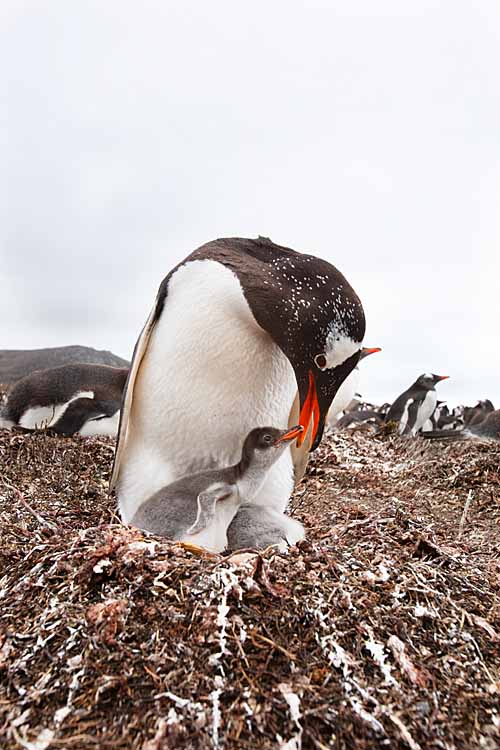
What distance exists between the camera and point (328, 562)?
2.26m

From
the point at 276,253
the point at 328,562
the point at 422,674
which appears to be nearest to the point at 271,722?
the point at 422,674

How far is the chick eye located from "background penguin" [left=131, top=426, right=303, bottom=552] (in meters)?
0.31

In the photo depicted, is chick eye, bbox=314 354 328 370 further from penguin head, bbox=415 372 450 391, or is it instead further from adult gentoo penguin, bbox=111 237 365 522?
penguin head, bbox=415 372 450 391

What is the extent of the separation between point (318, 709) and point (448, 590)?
0.82 metres

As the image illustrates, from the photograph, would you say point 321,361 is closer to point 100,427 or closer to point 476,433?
point 100,427

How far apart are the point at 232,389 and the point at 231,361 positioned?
0.51 ft

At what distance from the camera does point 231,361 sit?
3.21 metres

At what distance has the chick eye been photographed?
9.68 ft

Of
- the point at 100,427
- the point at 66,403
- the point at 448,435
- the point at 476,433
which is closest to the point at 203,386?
the point at 100,427

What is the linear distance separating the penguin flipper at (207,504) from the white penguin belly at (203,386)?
1.07 feet

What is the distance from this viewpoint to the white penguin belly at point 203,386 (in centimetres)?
321

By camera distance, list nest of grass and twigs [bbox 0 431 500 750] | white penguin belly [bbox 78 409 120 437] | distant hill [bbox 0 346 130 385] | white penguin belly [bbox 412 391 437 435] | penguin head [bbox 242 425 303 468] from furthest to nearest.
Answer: distant hill [bbox 0 346 130 385], white penguin belly [bbox 412 391 437 435], white penguin belly [bbox 78 409 120 437], penguin head [bbox 242 425 303 468], nest of grass and twigs [bbox 0 431 500 750]

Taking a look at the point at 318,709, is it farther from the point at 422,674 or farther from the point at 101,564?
the point at 101,564

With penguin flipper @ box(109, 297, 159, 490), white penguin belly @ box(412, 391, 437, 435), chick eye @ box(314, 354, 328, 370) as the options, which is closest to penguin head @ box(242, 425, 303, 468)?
chick eye @ box(314, 354, 328, 370)
